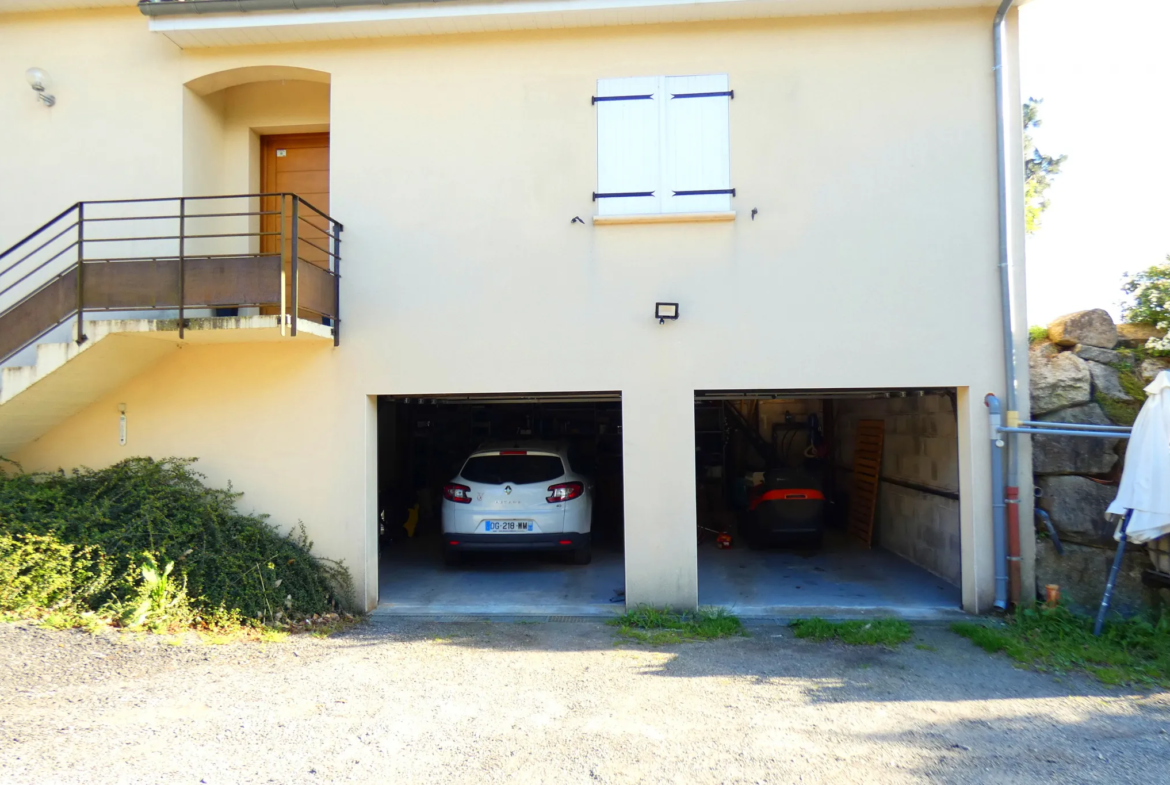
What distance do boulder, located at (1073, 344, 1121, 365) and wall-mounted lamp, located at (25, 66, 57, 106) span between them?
10429 millimetres

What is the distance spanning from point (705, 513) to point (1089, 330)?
6660 mm

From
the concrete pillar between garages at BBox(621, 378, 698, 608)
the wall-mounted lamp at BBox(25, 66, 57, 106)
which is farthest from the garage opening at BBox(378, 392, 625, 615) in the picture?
the wall-mounted lamp at BBox(25, 66, 57, 106)

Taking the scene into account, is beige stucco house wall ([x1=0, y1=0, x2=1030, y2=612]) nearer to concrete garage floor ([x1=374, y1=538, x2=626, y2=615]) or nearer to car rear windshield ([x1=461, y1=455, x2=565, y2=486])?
concrete garage floor ([x1=374, y1=538, x2=626, y2=615])

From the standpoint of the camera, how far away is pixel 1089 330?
6.81 m

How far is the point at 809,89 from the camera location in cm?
674

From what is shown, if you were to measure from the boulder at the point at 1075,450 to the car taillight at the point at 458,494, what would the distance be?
5657 mm

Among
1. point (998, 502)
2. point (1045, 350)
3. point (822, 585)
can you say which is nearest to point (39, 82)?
point (822, 585)

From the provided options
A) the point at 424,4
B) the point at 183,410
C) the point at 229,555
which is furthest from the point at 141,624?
the point at 424,4

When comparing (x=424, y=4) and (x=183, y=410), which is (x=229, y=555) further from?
(x=424, y=4)

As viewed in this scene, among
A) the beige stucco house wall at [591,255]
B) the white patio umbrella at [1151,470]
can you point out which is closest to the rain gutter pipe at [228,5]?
the beige stucco house wall at [591,255]

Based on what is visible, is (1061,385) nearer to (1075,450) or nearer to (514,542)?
(1075,450)

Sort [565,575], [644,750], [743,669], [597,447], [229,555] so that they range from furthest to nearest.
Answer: [597,447], [565,575], [229,555], [743,669], [644,750]

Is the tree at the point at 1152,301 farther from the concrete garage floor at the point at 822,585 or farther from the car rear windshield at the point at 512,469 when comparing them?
the car rear windshield at the point at 512,469

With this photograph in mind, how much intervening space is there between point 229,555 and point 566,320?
363 centimetres
